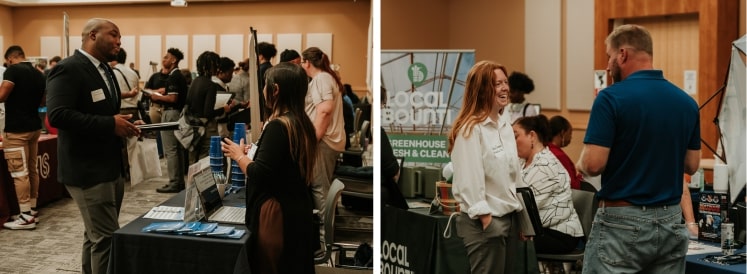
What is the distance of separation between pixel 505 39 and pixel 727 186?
4928mm

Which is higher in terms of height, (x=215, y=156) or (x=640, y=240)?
(x=215, y=156)

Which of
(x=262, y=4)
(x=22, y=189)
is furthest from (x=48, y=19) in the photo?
(x=262, y=4)

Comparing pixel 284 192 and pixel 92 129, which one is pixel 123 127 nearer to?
pixel 92 129

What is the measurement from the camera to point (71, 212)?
4.93 m

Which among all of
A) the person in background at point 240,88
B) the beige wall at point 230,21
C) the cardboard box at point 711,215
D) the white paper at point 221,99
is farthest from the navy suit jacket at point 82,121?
the beige wall at point 230,21

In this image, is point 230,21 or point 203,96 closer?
point 203,96

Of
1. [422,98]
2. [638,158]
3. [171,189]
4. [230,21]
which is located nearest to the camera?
[638,158]

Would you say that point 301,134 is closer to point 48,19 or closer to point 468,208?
point 468,208

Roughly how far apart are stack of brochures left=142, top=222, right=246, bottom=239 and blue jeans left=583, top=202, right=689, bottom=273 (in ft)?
3.61

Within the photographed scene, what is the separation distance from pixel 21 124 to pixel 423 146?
8.63 ft

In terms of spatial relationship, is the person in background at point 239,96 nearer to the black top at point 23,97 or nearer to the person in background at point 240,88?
the person in background at point 240,88

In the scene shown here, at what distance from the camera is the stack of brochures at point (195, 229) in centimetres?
213

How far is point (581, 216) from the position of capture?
3297 millimetres

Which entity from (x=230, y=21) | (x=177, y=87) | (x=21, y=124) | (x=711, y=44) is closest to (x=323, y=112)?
(x=21, y=124)
